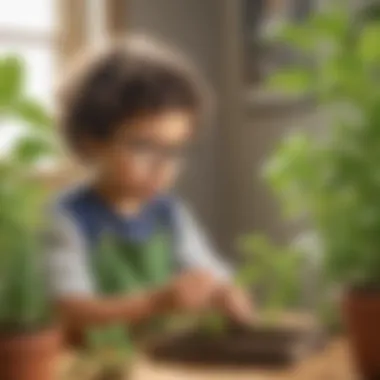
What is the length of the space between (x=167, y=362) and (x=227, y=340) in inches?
3.6

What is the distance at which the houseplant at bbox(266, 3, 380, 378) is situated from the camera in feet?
3.57

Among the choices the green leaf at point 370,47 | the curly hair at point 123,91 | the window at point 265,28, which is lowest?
the green leaf at point 370,47

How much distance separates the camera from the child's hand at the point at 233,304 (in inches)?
51.6

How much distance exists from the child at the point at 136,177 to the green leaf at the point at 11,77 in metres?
0.30

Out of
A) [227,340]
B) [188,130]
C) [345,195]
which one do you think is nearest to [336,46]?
[345,195]

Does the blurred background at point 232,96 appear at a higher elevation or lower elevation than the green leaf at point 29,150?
higher

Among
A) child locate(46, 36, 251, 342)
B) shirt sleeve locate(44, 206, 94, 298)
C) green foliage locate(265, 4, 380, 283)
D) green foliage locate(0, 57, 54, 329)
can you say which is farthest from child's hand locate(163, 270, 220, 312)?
green foliage locate(0, 57, 54, 329)

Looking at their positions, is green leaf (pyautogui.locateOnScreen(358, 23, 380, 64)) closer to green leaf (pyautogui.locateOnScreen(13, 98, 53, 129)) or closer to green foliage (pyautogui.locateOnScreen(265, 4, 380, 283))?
green foliage (pyautogui.locateOnScreen(265, 4, 380, 283))

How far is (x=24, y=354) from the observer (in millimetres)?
954

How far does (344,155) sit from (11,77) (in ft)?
1.22

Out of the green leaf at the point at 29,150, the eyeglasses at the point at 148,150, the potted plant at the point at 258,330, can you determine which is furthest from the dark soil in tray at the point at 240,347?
the green leaf at the point at 29,150

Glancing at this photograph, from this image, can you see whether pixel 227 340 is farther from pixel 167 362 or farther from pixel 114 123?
pixel 114 123

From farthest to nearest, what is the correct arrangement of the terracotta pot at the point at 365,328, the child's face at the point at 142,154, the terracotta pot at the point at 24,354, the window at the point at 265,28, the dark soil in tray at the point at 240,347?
the window at the point at 265,28 → the child's face at the point at 142,154 → the dark soil in tray at the point at 240,347 → the terracotta pot at the point at 365,328 → the terracotta pot at the point at 24,354

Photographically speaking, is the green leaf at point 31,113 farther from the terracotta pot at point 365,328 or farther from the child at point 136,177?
the terracotta pot at point 365,328
